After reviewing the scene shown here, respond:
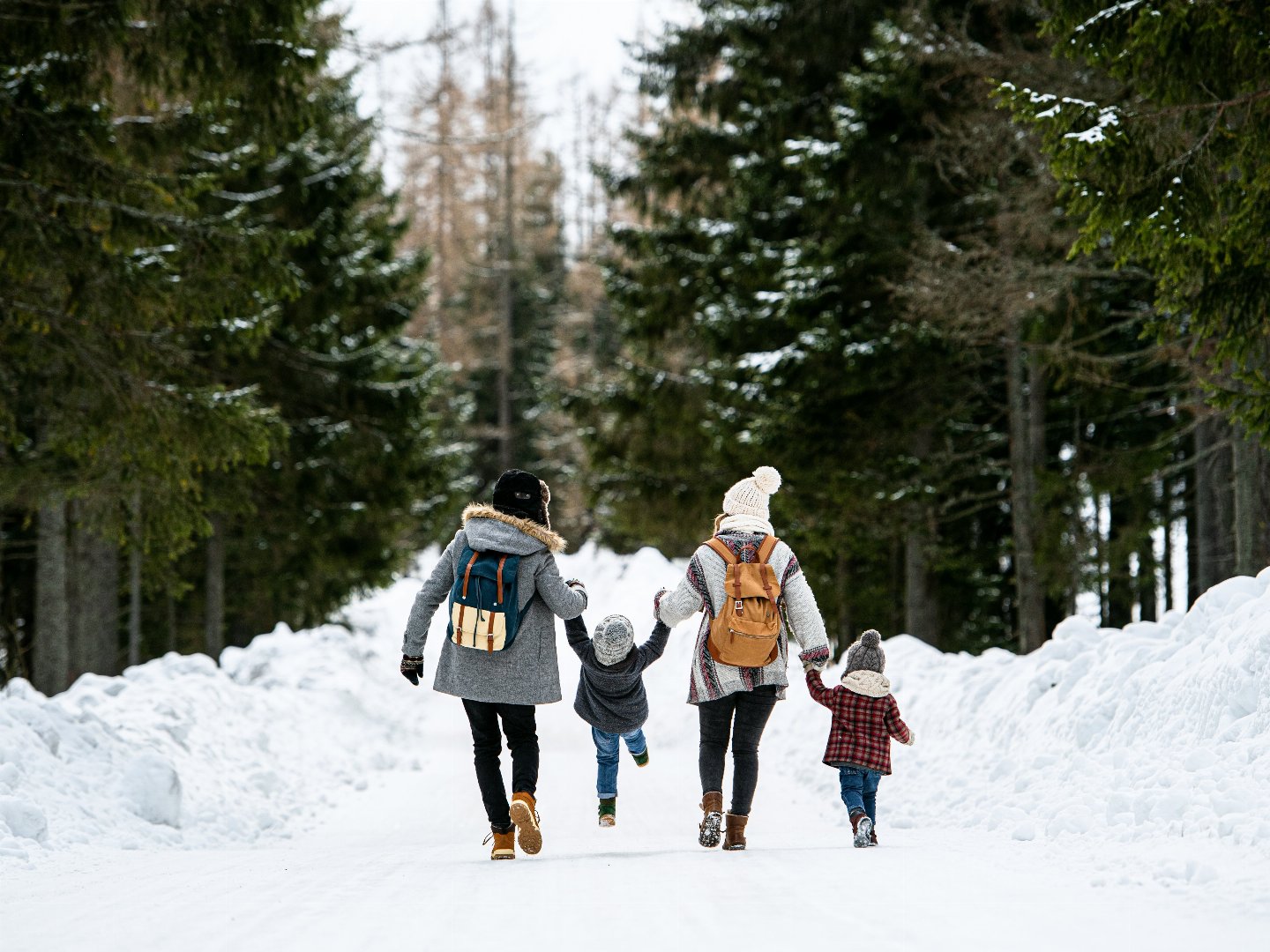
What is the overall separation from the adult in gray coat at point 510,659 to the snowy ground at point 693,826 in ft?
1.32

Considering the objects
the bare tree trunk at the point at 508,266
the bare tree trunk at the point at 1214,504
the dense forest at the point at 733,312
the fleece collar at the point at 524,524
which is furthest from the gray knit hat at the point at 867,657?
the bare tree trunk at the point at 508,266

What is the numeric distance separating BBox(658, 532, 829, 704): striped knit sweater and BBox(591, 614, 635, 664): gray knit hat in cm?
31

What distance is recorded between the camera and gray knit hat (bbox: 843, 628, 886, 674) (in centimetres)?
688

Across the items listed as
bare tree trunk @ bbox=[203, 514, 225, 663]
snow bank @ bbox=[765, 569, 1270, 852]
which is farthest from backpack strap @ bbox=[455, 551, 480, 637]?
bare tree trunk @ bbox=[203, 514, 225, 663]

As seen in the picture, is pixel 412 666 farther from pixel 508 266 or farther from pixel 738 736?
pixel 508 266

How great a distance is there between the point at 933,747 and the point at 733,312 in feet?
28.7

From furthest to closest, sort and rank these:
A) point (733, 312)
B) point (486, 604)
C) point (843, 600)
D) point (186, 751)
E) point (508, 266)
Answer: point (508, 266), point (843, 600), point (733, 312), point (186, 751), point (486, 604)

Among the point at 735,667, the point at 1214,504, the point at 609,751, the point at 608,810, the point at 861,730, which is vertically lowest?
the point at 608,810

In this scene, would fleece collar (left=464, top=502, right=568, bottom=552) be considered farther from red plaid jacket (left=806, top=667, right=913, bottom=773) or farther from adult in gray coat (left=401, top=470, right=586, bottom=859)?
red plaid jacket (left=806, top=667, right=913, bottom=773)

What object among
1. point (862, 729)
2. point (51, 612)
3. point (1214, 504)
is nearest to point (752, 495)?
point (862, 729)

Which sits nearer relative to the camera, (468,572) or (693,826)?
(468,572)

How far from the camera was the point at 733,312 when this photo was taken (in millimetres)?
17000

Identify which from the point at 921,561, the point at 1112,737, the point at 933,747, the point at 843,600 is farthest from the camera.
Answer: the point at 843,600

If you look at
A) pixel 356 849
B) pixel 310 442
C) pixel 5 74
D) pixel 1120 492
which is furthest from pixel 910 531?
pixel 5 74
